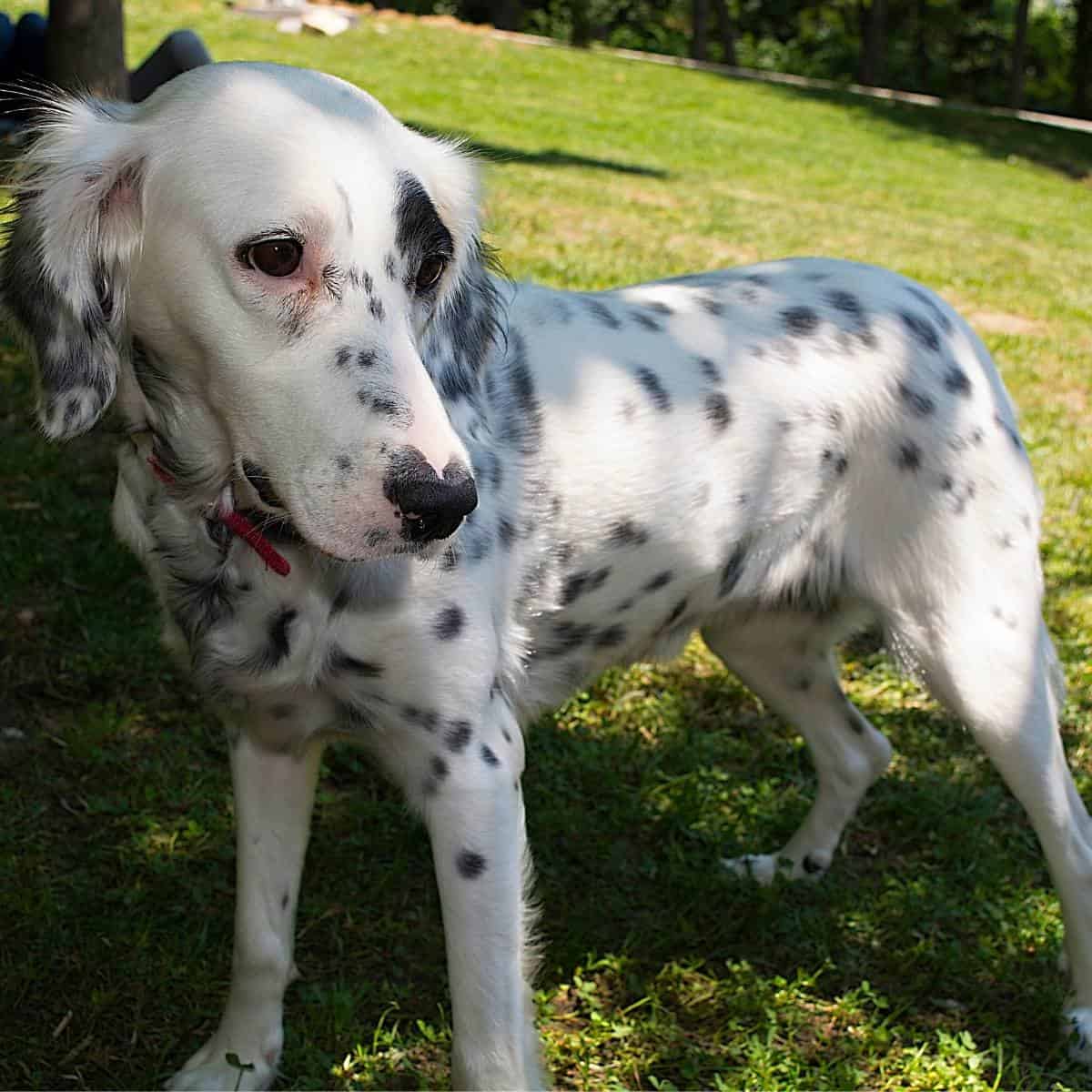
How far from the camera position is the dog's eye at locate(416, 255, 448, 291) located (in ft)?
7.96

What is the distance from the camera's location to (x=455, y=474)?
2.17 metres

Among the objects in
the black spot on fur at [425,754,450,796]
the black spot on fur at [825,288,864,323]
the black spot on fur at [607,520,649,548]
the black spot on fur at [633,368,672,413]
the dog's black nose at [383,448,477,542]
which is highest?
the black spot on fur at [825,288,864,323]

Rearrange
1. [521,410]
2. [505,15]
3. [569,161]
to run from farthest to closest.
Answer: [505,15]
[569,161]
[521,410]

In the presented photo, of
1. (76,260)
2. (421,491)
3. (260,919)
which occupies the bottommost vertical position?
(260,919)

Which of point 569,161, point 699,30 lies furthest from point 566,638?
point 699,30

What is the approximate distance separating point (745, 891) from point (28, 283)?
2.45m

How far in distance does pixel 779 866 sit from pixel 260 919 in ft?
5.00

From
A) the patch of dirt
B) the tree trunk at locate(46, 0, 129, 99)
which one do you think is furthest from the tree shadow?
the tree trunk at locate(46, 0, 129, 99)

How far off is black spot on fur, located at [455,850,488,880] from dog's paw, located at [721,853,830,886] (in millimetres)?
1405

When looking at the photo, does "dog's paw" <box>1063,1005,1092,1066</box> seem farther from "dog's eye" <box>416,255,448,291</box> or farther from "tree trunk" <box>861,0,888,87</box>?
"tree trunk" <box>861,0,888,87</box>

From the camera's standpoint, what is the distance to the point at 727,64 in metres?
30.0

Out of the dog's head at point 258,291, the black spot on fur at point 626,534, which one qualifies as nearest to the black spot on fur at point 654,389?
the black spot on fur at point 626,534

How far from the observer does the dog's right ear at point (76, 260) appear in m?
2.38

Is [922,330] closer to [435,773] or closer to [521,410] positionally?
[521,410]
